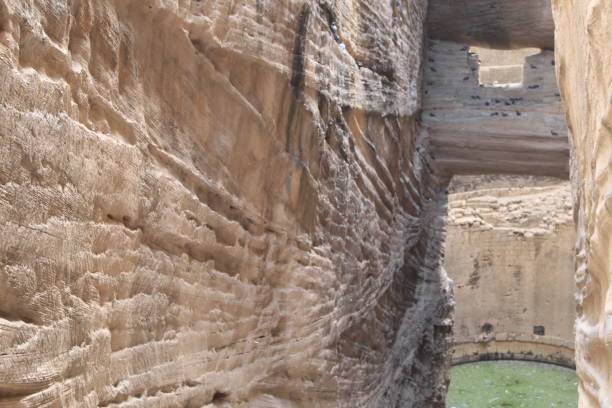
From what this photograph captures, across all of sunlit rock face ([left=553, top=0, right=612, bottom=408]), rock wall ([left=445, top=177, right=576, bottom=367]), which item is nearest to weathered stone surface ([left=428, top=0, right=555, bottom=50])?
sunlit rock face ([left=553, top=0, right=612, bottom=408])

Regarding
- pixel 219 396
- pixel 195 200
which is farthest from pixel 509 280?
pixel 195 200

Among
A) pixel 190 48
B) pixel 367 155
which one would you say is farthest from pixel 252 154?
pixel 367 155

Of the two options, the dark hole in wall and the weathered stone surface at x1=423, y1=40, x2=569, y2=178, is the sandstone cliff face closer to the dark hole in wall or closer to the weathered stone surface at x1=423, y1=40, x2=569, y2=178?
the dark hole in wall

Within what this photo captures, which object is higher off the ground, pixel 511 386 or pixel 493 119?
pixel 493 119

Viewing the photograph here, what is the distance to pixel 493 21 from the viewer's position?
6.69m

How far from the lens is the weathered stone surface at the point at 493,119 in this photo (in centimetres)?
Result: 635

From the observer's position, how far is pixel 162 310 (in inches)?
106

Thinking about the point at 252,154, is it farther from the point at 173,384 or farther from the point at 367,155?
the point at 367,155

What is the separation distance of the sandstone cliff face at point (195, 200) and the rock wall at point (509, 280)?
6.25 m

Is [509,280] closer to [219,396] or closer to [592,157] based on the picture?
[219,396]

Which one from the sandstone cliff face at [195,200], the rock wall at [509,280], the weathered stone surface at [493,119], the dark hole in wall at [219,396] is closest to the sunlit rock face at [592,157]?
the sandstone cliff face at [195,200]

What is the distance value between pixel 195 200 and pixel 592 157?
1.55 metres

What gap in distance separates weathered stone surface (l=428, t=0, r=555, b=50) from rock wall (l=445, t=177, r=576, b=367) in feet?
16.7

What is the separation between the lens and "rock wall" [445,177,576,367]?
11.3 meters
